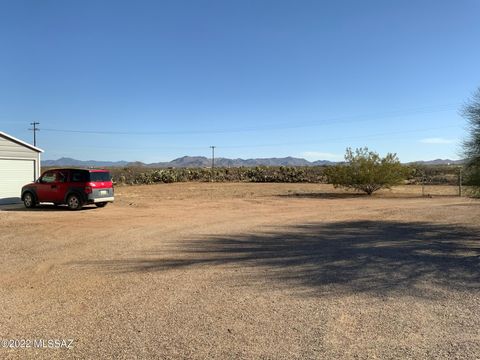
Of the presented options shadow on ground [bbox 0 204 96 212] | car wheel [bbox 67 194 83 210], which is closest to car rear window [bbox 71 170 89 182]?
car wheel [bbox 67 194 83 210]

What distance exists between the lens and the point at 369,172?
98.4 feet

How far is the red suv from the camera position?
19.5 m

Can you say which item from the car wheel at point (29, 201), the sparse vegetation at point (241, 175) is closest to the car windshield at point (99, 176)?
the car wheel at point (29, 201)

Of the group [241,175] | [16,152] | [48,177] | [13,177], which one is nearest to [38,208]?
[48,177]

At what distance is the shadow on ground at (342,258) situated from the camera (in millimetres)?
7281

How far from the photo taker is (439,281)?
23.9 ft

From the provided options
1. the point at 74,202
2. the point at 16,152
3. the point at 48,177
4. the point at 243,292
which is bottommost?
the point at 243,292

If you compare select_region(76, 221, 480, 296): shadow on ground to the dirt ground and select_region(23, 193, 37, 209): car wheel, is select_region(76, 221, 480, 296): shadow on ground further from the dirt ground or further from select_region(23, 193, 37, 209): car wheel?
select_region(23, 193, 37, 209): car wheel

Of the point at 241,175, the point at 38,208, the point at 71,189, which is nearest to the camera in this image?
the point at 71,189

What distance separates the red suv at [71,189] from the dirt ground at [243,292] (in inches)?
241

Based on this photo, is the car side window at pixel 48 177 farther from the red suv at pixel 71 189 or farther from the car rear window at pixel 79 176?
the car rear window at pixel 79 176

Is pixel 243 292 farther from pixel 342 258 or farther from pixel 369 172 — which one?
pixel 369 172

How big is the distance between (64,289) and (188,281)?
1.80 metres

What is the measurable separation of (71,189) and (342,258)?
45.3 feet
